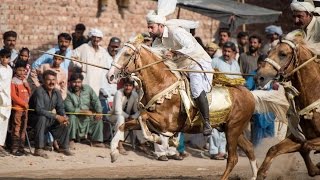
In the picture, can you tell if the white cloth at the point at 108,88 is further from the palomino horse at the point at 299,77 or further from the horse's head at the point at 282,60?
the horse's head at the point at 282,60

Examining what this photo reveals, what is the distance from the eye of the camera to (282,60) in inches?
540

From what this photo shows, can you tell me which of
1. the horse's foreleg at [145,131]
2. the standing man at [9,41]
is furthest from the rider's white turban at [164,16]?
the standing man at [9,41]

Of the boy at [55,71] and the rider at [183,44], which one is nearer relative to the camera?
the rider at [183,44]

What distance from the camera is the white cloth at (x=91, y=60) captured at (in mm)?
20625

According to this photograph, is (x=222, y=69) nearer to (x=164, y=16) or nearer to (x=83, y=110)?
(x=83, y=110)

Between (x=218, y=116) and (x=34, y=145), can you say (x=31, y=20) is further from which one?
(x=218, y=116)

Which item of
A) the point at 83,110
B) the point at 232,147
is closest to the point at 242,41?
the point at 83,110

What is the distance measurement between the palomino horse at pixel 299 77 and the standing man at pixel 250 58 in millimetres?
7644

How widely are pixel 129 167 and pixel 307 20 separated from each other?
19.7 ft

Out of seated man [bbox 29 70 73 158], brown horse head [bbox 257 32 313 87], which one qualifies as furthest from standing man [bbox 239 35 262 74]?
brown horse head [bbox 257 32 313 87]

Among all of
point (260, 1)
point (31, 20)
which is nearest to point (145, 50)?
point (31, 20)

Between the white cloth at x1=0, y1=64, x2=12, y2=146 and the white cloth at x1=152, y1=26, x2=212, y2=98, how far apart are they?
3849 mm

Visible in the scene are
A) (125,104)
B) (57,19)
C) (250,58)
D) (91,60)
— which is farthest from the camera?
(57,19)

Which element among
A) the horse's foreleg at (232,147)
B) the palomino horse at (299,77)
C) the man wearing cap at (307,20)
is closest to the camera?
the palomino horse at (299,77)
